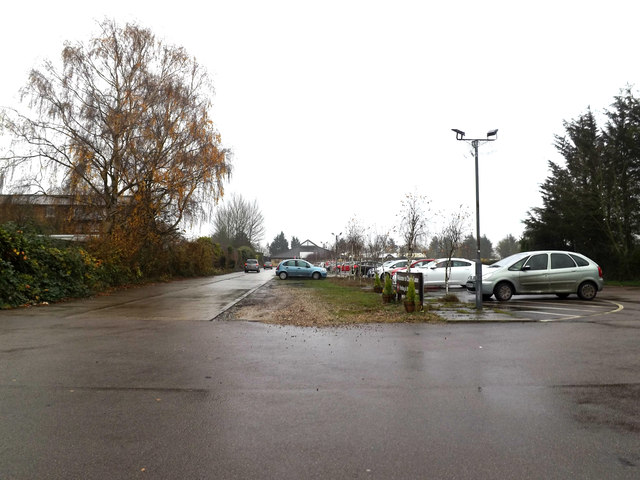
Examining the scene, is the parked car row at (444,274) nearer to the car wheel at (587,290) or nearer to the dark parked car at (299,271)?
the car wheel at (587,290)

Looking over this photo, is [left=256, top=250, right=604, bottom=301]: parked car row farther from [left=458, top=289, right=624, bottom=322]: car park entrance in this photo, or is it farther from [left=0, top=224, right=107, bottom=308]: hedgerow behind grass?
[left=0, top=224, right=107, bottom=308]: hedgerow behind grass

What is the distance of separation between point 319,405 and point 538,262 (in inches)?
499

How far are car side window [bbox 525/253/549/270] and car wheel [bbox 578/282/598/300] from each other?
4.71 feet

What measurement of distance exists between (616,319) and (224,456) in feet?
35.0

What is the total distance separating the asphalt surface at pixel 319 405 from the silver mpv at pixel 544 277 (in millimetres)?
6014

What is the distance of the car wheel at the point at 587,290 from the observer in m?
15.2

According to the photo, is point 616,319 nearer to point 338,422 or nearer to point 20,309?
point 338,422

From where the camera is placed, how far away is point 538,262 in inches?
594

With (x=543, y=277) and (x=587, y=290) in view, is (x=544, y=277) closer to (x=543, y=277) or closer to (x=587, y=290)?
(x=543, y=277)

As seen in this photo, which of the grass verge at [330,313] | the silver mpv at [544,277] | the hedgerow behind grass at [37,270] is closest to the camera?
the grass verge at [330,313]

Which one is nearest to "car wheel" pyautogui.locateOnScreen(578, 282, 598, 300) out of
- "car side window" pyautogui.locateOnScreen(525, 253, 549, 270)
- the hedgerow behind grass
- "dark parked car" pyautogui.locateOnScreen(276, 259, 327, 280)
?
"car side window" pyautogui.locateOnScreen(525, 253, 549, 270)

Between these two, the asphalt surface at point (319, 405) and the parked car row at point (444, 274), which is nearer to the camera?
the asphalt surface at point (319, 405)

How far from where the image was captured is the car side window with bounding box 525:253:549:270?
591 inches

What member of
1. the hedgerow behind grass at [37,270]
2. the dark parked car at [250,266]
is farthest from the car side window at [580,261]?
the dark parked car at [250,266]
